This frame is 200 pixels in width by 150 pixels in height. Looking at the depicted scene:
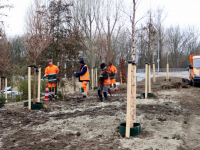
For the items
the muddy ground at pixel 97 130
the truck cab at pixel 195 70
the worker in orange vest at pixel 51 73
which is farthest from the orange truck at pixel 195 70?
the worker in orange vest at pixel 51 73

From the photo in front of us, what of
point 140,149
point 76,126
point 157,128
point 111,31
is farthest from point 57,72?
point 111,31

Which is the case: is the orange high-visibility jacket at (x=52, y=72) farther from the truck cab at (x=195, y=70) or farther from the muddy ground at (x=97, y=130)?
the truck cab at (x=195, y=70)

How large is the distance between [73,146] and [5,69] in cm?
1278

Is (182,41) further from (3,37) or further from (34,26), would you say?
(34,26)

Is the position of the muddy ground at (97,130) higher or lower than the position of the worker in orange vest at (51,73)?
lower

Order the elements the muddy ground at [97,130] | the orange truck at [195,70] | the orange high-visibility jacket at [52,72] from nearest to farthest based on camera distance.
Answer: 1. the muddy ground at [97,130]
2. the orange high-visibility jacket at [52,72]
3. the orange truck at [195,70]

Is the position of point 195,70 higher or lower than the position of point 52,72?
higher

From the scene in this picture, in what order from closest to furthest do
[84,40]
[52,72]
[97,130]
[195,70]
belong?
[97,130] < [52,72] < [195,70] < [84,40]

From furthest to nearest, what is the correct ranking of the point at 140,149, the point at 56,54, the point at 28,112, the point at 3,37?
the point at 3,37 → the point at 56,54 → the point at 28,112 → the point at 140,149

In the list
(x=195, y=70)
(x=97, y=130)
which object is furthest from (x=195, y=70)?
(x=97, y=130)

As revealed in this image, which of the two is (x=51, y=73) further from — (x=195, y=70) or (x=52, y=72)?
(x=195, y=70)

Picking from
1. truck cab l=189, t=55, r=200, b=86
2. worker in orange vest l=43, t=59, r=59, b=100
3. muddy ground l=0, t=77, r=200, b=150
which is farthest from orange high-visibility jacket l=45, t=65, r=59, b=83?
truck cab l=189, t=55, r=200, b=86

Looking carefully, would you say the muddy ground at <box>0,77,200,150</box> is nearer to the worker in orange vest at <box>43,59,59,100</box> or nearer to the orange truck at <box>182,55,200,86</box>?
the worker in orange vest at <box>43,59,59,100</box>

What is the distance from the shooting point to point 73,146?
3.88 meters
